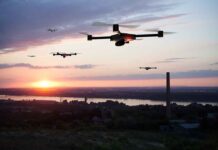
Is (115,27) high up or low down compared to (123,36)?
up

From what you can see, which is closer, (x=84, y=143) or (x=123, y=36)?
(x=123, y=36)

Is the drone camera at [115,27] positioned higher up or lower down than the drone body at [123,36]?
higher up

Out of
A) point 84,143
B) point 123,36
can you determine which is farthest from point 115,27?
point 84,143

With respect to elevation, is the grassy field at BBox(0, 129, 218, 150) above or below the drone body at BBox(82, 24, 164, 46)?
below

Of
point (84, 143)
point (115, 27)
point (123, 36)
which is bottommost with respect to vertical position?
point (84, 143)

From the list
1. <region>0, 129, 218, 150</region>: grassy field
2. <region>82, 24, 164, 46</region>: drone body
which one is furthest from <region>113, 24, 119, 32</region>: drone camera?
<region>0, 129, 218, 150</region>: grassy field

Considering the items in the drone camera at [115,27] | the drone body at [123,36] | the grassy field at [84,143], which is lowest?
the grassy field at [84,143]

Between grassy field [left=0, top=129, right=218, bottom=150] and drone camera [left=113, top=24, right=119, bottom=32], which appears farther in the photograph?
grassy field [left=0, top=129, right=218, bottom=150]

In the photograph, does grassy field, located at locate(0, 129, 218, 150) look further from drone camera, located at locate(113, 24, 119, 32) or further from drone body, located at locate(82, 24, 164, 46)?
drone camera, located at locate(113, 24, 119, 32)

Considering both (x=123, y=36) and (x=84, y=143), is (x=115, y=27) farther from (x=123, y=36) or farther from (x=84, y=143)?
(x=84, y=143)

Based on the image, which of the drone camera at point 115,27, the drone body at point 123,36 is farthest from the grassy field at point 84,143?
the drone camera at point 115,27

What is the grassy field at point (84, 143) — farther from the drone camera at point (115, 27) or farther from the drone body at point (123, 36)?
the drone camera at point (115, 27)

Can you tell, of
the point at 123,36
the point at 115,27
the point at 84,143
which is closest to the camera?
the point at 115,27

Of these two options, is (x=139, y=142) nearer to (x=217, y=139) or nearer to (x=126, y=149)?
(x=126, y=149)
